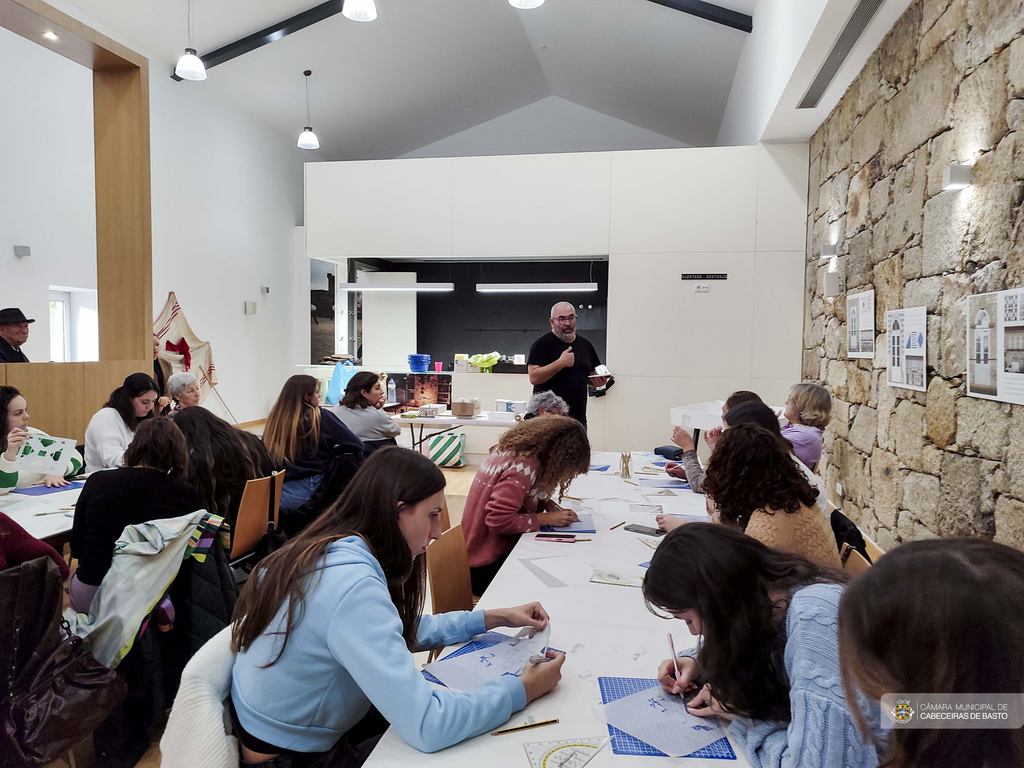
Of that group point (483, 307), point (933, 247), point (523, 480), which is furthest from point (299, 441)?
point (483, 307)

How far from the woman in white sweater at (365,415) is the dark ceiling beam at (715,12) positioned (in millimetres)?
4171

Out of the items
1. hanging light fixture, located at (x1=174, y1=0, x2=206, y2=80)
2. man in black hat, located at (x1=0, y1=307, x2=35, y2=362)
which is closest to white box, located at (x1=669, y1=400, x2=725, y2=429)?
man in black hat, located at (x1=0, y1=307, x2=35, y2=362)

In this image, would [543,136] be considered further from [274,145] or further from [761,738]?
[761,738]

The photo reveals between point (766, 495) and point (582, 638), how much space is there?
70 cm

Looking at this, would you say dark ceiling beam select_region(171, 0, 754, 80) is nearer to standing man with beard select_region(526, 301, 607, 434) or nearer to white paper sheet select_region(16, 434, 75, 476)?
standing man with beard select_region(526, 301, 607, 434)

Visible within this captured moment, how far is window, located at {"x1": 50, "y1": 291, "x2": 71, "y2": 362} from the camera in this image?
6.61m

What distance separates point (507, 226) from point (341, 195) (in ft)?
5.88

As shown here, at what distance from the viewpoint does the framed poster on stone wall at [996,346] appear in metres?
2.30

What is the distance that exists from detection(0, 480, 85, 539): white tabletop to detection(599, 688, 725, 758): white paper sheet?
218cm

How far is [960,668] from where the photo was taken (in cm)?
70

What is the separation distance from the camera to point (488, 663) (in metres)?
1.38

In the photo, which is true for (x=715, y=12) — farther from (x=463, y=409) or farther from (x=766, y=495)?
(x=766, y=495)

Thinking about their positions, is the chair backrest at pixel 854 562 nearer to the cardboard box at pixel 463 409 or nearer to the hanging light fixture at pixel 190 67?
the cardboard box at pixel 463 409

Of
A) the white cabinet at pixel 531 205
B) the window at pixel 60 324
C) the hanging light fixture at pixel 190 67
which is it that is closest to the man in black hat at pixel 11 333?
the window at pixel 60 324
